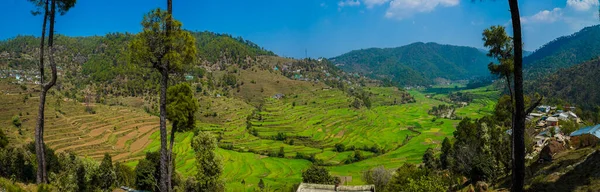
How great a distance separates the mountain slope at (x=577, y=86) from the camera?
82287 millimetres

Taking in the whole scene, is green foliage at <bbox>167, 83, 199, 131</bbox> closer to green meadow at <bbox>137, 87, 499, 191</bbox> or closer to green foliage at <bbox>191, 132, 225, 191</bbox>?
green foliage at <bbox>191, 132, 225, 191</bbox>

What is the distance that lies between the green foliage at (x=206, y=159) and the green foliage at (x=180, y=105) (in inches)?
104

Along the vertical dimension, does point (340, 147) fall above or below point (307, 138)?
below

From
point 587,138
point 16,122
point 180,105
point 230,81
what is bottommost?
point 16,122

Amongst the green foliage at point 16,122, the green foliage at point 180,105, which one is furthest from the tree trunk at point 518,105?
the green foliage at point 16,122

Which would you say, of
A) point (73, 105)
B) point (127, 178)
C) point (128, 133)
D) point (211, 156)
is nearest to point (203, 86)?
point (73, 105)

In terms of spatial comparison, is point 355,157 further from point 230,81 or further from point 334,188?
point 230,81

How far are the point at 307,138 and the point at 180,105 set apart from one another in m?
50.9

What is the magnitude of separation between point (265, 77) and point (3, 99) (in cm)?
8966

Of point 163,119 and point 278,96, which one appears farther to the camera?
point 278,96

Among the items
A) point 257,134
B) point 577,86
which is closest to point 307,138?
point 257,134

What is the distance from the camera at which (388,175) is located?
3328 cm

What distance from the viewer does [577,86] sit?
300ft

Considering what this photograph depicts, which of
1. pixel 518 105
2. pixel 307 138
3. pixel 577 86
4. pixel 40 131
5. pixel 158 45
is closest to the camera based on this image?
pixel 518 105
